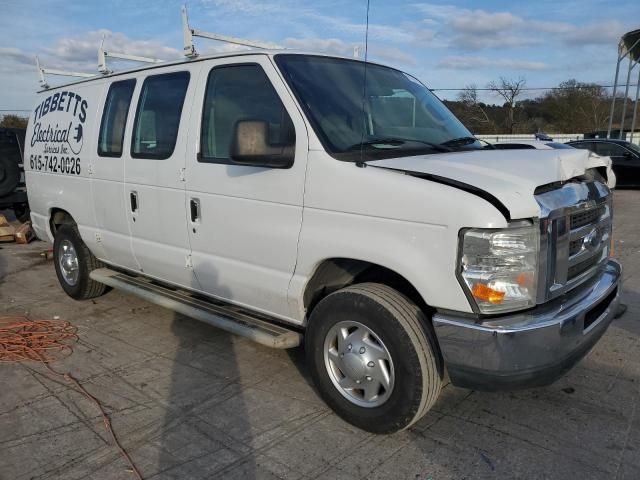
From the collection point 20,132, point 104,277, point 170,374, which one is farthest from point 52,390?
point 20,132

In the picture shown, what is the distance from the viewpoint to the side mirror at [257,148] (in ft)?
10.5

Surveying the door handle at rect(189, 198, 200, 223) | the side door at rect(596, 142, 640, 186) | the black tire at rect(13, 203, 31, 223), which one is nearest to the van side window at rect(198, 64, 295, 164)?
the door handle at rect(189, 198, 200, 223)

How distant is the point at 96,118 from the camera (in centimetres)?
506

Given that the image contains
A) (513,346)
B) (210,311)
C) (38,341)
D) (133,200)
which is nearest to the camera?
(513,346)

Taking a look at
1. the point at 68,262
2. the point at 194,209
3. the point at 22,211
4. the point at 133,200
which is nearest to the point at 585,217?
the point at 194,209

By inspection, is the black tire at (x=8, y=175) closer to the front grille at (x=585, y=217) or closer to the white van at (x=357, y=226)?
the white van at (x=357, y=226)

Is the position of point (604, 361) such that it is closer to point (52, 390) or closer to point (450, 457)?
point (450, 457)

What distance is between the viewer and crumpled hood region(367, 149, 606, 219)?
2.61 metres

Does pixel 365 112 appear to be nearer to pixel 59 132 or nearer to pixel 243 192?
pixel 243 192

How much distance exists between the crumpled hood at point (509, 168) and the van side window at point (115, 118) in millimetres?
2647

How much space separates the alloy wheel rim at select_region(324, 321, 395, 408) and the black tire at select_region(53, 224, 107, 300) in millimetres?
3386

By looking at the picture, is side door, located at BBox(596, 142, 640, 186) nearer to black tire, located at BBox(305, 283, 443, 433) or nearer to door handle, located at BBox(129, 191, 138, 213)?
door handle, located at BBox(129, 191, 138, 213)

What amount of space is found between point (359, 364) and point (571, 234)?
1.35 m

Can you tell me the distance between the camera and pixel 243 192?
11.8 ft
